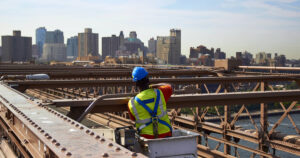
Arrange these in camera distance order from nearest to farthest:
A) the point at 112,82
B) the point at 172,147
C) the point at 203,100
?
the point at 172,147
the point at 203,100
the point at 112,82

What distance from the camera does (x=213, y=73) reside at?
→ 20.0 metres

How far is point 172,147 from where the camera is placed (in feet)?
16.9

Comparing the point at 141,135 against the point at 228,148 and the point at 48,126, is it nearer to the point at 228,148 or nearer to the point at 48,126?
the point at 48,126

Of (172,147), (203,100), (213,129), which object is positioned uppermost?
(203,100)

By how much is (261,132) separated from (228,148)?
188 cm

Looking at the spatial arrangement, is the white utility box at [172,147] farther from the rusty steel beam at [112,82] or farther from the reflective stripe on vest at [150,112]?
the rusty steel beam at [112,82]

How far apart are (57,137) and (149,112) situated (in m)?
1.79

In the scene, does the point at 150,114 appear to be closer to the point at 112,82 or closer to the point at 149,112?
the point at 149,112

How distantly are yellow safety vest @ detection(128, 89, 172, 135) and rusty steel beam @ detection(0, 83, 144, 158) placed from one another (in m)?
1.07

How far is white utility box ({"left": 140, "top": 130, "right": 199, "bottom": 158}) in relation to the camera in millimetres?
5082

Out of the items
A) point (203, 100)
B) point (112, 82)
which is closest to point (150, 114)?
point (203, 100)

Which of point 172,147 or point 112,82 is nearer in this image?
point 172,147

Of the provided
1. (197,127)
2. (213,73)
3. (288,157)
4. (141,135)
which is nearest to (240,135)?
(197,127)

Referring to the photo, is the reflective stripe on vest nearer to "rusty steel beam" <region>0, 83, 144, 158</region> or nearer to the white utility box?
the white utility box
